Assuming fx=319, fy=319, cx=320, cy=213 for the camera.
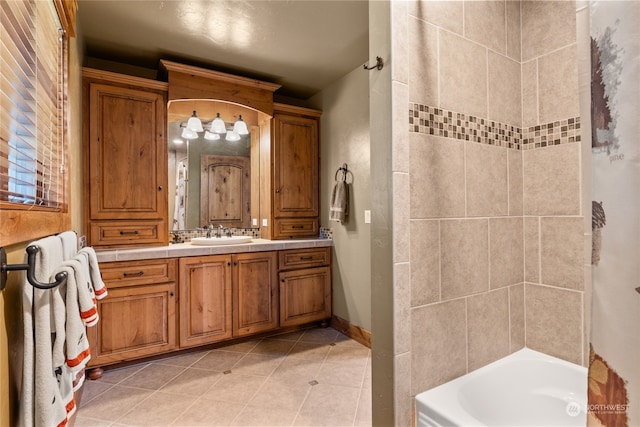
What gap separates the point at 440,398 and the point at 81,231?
2.54 meters

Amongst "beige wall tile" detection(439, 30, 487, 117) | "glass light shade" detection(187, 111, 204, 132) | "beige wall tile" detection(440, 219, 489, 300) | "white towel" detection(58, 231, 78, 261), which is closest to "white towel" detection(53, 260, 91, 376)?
"white towel" detection(58, 231, 78, 261)

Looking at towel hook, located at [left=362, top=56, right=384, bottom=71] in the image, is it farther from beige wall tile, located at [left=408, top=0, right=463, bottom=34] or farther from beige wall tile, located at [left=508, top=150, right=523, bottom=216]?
beige wall tile, located at [left=508, top=150, right=523, bottom=216]

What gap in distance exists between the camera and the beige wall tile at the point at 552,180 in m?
1.53

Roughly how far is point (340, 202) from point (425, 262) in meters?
1.79

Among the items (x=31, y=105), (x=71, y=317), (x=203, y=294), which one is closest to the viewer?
(x=71, y=317)

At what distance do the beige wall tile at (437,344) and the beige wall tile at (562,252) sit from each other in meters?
0.56

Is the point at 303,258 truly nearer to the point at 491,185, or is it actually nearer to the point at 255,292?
the point at 255,292

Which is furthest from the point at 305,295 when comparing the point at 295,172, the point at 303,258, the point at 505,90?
the point at 505,90

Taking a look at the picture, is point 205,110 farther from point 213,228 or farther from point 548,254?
point 548,254

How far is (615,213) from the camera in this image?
465 mm

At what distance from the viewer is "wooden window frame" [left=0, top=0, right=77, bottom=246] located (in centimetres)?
72

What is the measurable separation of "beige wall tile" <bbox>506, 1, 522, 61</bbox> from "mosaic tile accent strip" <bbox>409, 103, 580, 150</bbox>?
39 centimetres

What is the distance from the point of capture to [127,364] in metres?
2.52

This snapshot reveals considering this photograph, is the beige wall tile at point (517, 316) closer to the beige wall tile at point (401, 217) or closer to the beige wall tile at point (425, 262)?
the beige wall tile at point (425, 262)
